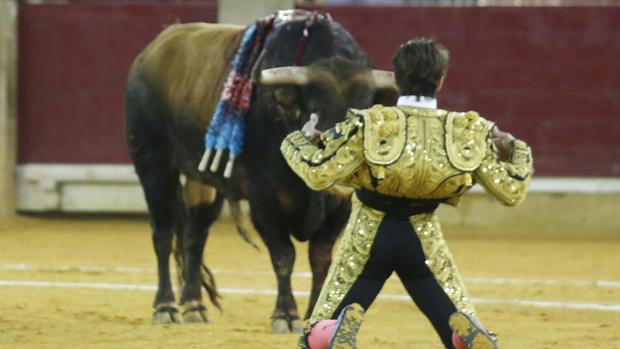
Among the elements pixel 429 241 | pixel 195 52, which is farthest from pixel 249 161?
pixel 429 241

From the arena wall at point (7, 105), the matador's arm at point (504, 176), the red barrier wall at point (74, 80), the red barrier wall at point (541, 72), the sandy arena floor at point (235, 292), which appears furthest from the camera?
the red barrier wall at point (74, 80)

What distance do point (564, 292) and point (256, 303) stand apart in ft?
6.43

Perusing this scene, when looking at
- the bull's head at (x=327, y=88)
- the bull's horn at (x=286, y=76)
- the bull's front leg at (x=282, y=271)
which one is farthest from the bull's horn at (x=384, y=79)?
the bull's front leg at (x=282, y=271)

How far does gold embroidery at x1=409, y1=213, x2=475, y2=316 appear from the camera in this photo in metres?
4.88

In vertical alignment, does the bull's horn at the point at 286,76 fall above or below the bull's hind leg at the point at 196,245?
above

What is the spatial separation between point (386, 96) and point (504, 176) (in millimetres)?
2480

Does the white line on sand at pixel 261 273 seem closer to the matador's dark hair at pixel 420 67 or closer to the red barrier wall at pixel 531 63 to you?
the red barrier wall at pixel 531 63

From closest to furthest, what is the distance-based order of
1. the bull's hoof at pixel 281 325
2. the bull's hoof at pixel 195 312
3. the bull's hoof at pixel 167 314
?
the bull's hoof at pixel 281 325, the bull's hoof at pixel 167 314, the bull's hoof at pixel 195 312

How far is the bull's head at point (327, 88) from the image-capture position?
282 inches

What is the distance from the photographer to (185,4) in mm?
13695

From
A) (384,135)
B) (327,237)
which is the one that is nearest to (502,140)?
(384,135)

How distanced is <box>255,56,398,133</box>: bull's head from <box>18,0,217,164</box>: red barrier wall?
6.75 metres

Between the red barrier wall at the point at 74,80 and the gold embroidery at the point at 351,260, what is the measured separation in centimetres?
915

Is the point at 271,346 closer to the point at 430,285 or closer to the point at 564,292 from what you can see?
the point at 430,285
